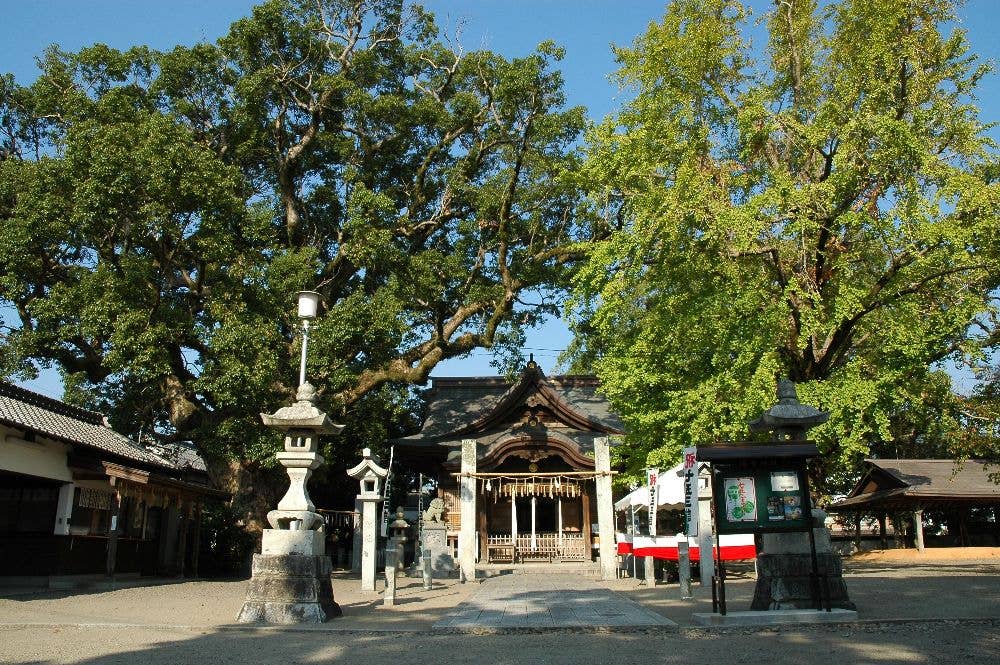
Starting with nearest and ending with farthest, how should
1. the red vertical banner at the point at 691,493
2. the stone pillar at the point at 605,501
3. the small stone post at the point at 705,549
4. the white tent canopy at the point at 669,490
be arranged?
the red vertical banner at the point at 691,493
the small stone post at the point at 705,549
the white tent canopy at the point at 669,490
the stone pillar at the point at 605,501

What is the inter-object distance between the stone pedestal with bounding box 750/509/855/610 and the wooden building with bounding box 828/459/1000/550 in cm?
1893

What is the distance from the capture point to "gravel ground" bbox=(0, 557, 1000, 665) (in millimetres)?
6770

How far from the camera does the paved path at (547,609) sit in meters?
9.09

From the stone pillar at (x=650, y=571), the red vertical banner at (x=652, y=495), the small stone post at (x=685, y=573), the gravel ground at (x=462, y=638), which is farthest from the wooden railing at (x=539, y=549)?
the gravel ground at (x=462, y=638)

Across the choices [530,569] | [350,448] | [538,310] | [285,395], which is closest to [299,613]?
[285,395]

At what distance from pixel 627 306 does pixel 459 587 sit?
816 centimetres

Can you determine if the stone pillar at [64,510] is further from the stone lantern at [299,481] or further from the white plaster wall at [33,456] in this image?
the stone lantern at [299,481]

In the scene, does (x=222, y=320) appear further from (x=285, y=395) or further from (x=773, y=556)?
(x=773, y=556)

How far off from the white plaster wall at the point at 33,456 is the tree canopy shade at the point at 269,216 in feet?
8.11

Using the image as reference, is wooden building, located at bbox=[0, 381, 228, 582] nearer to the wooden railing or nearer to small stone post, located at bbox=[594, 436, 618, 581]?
the wooden railing

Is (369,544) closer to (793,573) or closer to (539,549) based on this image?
(793,573)

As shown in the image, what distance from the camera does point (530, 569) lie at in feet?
65.6

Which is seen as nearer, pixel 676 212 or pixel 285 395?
pixel 676 212

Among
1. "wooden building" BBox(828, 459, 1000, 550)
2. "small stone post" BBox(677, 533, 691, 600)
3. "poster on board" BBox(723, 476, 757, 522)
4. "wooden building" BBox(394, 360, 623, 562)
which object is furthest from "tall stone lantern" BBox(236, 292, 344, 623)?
"wooden building" BBox(828, 459, 1000, 550)
